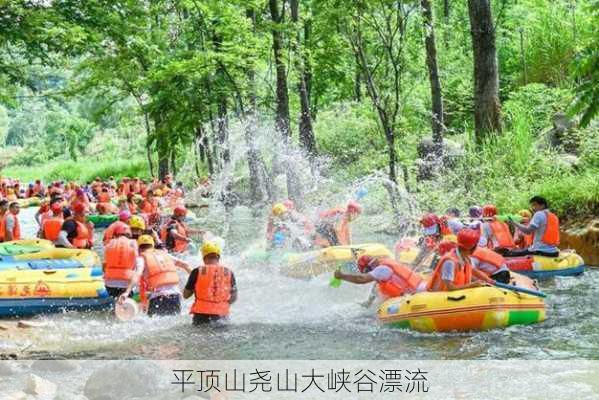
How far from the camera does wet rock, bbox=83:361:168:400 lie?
6.53 meters

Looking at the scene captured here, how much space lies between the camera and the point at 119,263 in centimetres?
1013

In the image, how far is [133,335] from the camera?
891cm

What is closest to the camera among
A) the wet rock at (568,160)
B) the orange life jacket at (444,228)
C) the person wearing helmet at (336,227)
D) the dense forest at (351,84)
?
the orange life jacket at (444,228)

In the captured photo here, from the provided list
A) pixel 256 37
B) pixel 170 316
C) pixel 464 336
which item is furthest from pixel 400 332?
pixel 256 37

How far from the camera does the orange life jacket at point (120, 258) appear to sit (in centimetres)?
1005

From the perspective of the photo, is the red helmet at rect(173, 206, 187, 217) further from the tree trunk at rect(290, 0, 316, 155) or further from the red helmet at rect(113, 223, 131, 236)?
the tree trunk at rect(290, 0, 316, 155)

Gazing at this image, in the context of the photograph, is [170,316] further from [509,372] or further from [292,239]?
[292,239]

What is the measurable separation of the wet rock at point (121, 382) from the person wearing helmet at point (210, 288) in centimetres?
157

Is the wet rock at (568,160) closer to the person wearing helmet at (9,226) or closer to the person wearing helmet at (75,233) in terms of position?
Result: the person wearing helmet at (75,233)

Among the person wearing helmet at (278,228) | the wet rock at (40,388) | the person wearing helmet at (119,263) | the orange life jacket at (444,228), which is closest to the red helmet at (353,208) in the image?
the person wearing helmet at (278,228)

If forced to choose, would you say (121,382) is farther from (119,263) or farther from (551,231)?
(551,231)

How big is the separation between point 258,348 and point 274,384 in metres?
1.22

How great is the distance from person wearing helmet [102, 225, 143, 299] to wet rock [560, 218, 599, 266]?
279 inches

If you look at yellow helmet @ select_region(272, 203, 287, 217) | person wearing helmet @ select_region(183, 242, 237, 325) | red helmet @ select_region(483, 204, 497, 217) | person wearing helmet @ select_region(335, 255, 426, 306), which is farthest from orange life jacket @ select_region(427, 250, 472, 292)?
yellow helmet @ select_region(272, 203, 287, 217)
